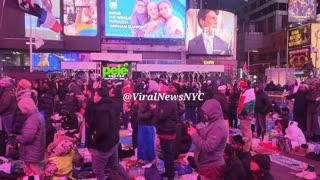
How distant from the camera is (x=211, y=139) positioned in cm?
477

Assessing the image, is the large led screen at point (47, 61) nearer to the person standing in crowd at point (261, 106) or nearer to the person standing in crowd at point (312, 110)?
the person standing in crowd at point (312, 110)

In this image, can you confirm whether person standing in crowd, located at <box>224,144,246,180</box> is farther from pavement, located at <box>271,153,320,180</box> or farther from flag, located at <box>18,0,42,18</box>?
flag, located at <box>18,0,42,18</box>

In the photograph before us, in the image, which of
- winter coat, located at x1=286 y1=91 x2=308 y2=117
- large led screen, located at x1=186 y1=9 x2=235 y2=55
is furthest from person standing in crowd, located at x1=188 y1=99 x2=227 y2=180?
large led screen, located at x1=186 y1=9 x2=235 y2=55

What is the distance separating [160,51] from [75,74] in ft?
60.5

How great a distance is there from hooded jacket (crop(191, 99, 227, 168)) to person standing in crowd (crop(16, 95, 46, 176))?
7.67 feet

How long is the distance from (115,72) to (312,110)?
14.2 meters

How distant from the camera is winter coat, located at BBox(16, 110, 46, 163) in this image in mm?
5645

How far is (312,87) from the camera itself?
39.1 ft

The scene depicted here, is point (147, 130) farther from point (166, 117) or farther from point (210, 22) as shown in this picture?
point (210, 22)


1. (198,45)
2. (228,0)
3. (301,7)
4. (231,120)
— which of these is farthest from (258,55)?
(231,120)

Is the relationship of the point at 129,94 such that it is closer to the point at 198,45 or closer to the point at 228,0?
the point at 198,45

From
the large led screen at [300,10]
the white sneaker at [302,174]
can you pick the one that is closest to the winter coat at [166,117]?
the white sneaker at [302,174]

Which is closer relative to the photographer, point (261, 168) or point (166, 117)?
point (261, 168)

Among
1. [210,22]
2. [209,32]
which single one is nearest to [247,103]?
[209,32]
